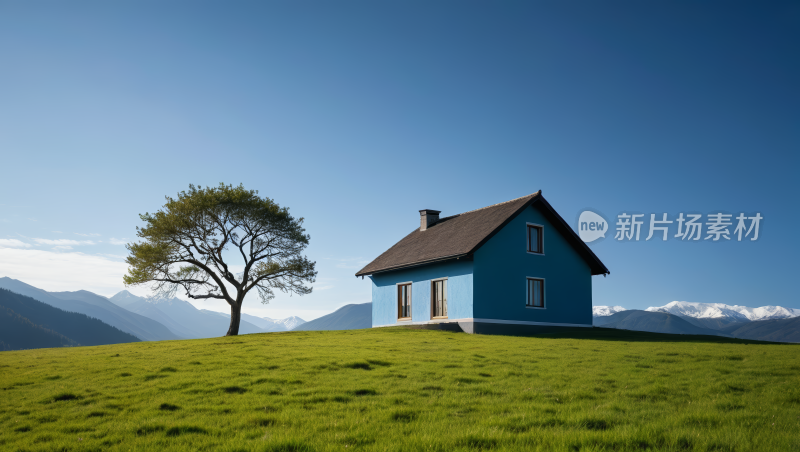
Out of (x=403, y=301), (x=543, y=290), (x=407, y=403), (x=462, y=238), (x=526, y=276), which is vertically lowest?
(x=407, y=403)

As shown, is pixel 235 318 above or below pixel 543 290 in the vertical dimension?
below

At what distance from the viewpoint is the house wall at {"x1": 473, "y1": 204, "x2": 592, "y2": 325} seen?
1068 inches

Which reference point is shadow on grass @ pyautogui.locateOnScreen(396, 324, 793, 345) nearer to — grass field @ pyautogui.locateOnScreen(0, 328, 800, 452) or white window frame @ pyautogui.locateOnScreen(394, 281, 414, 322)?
white window frame @ pyautogui.locateOnScreen(394, 281, 414, 322)

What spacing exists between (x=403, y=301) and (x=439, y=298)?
11.3ft

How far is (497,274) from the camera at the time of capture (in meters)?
27.6

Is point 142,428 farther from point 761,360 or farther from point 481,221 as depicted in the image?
point 481,221

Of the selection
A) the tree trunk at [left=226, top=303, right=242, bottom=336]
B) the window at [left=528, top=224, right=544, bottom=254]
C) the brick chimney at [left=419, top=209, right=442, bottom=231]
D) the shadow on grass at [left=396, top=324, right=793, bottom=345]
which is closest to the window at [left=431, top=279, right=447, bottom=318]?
the shadow on grass at [left=396, top=324, right=793, bottom=345]

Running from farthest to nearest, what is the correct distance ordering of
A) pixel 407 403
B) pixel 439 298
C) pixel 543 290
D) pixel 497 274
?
1. pixel 543 290
2. pixel 439 298
3. pixel 497 274
4. pixel 407 403

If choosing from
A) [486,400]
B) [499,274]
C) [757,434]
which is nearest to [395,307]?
[499,274]

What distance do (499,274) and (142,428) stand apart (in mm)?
22279

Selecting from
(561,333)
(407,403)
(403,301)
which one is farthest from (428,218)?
(407,403)

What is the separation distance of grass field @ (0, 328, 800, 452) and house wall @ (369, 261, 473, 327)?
38.4 ft

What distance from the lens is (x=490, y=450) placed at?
5.81m

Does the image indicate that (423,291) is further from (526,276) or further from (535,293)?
(535,293)
